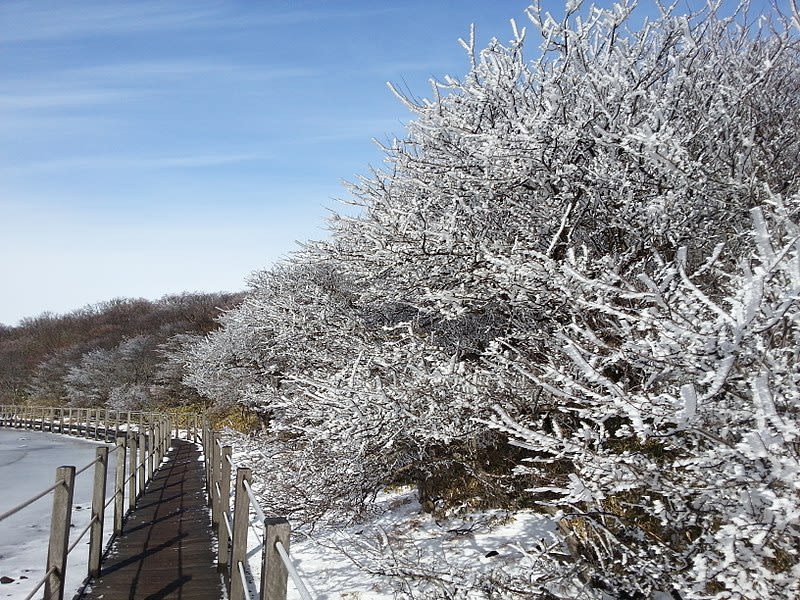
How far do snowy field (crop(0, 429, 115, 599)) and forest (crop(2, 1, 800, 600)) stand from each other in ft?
9.65

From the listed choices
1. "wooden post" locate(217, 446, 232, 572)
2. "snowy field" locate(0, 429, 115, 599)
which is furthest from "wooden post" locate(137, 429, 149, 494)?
"wooden post" locate(217, 446, 232, 572)

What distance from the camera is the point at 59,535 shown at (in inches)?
201

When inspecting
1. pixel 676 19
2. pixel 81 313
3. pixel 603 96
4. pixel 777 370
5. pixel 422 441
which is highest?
pixel 81 313

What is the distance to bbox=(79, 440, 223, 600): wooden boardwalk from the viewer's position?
603 centimetres

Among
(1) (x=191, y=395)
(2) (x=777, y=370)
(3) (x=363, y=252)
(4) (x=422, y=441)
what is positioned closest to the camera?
(2) (x=777, y=370)

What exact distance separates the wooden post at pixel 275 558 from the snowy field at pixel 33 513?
13.0 ft

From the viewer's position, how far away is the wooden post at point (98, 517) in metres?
6.42

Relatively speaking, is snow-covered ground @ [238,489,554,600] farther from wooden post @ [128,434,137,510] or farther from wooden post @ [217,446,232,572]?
wooden post @ [128,434,137,510]

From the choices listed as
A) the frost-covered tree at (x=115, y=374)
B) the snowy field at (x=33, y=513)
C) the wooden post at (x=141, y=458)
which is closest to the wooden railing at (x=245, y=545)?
the snowy field at (x=33, y=513)

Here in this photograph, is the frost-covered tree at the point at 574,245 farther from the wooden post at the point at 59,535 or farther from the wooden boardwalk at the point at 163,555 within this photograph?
the wooden post at the point at 59,535

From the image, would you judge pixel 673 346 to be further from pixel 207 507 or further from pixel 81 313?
pixel 81 313

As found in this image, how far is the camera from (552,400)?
5.61m

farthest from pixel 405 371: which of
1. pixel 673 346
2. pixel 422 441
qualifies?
pixel 673 346

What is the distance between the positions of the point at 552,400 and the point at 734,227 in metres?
2.10
